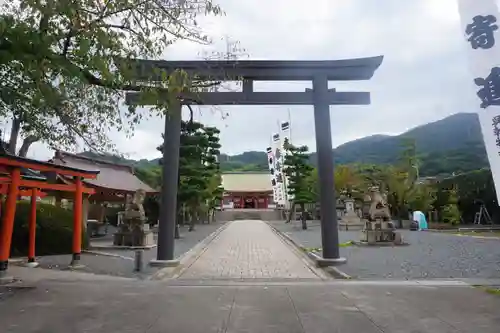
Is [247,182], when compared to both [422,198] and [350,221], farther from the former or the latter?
[422,198]

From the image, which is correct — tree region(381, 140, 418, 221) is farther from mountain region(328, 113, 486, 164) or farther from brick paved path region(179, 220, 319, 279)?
mountain region(328, 113, 486, 164)

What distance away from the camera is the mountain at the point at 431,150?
6931cm

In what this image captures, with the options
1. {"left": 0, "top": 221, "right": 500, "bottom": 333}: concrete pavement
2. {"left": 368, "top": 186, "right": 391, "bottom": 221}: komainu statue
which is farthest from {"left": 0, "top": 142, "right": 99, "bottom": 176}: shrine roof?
{"left": 368, "top": 186, "right": 391, "bottom": 221}: komainu statue

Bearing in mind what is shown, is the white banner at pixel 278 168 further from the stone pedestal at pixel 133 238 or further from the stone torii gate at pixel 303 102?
the stone torii gate at pixel 303 102

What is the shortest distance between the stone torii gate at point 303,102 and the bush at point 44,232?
18.4ft

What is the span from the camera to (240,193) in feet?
219

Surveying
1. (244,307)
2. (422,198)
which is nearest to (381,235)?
(244,307)

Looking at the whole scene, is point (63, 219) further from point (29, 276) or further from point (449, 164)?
point (449, 164)

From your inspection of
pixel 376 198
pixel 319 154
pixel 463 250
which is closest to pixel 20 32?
pixel 319 154

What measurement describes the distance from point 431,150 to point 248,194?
41600 millimetres

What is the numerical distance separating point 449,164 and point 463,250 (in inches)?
2371

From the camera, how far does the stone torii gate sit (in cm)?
1095

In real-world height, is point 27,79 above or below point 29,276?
above

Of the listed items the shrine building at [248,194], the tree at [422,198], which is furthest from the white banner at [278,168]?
the shrine building at [248,194]
